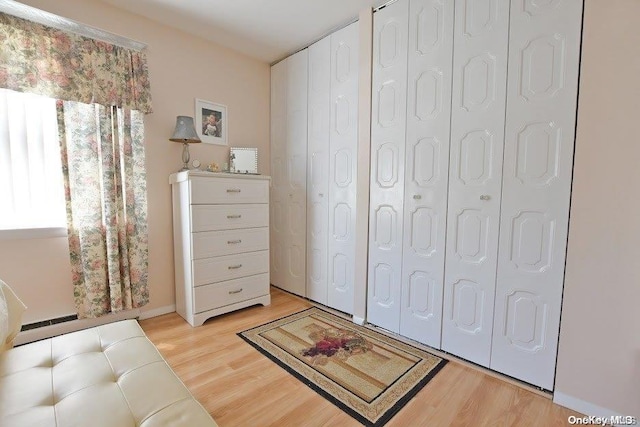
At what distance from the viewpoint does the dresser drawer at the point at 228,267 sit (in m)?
2.26

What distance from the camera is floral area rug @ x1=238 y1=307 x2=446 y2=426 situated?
1.47m

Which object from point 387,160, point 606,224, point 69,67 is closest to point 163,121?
point 69,67

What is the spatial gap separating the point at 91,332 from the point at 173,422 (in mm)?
784

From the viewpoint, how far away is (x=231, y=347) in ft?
6.43

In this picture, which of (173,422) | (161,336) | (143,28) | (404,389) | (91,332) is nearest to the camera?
(173,422)

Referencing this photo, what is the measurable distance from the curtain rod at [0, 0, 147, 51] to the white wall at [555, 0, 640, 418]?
280cm

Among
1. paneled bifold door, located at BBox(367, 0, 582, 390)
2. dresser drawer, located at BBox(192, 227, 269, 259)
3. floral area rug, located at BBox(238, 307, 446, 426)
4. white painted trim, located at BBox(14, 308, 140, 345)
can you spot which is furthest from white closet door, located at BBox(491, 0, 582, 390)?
white painted trim, located at BBox(14, 308, 140, 345)

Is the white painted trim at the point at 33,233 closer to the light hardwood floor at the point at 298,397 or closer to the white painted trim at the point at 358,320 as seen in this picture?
the light hardwood floor at the point at 298,397

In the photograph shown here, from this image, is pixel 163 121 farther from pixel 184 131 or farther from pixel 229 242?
pixel 229 242

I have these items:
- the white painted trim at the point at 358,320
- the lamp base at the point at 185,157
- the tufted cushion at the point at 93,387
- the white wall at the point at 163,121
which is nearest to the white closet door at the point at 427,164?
the white painted trim at the point at 358,320

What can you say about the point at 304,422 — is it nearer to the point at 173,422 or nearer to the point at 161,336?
the point at 173,422

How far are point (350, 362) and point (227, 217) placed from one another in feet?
4.66

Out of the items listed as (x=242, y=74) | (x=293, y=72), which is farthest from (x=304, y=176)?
(x=242, y=74)

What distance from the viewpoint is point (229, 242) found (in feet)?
7.85
